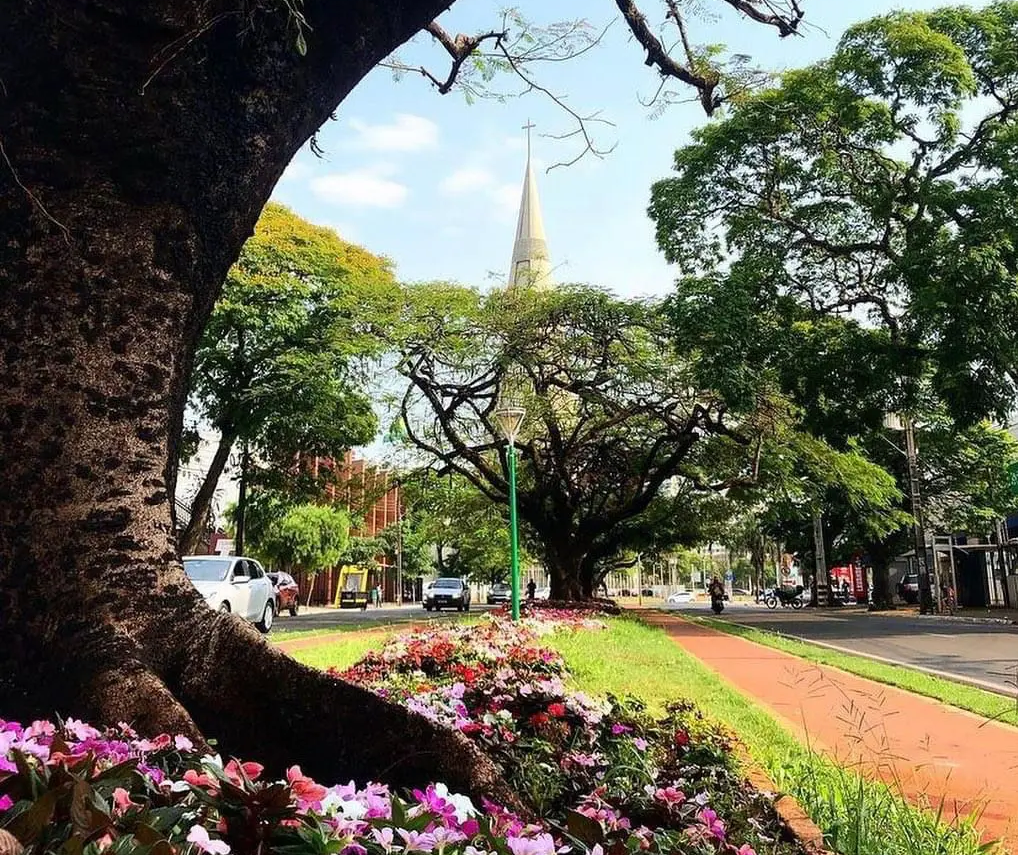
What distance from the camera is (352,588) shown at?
50500 mm

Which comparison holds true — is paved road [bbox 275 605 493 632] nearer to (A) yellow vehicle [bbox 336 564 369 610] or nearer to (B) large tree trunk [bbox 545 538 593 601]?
(B) large tree trunk [bbox 545 538 593 601]

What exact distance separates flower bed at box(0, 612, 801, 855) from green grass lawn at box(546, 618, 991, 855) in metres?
0.29

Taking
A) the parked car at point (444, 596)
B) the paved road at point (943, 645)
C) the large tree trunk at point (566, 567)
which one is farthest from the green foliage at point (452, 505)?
the paved road at point (943, 645)

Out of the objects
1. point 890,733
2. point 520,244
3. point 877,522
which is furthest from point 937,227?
point 520,244

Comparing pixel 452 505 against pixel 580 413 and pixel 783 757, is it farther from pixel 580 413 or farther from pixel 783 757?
pixel 783 757

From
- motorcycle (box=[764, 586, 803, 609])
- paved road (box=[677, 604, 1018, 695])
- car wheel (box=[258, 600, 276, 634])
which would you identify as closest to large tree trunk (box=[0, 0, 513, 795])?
paved road (box=[677, 604, 1018, 695])

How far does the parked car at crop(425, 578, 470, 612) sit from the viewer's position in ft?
129

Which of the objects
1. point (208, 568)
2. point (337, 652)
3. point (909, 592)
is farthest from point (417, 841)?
point (909, 592)

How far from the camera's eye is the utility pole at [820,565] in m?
40.3

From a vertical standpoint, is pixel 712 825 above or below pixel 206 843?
below

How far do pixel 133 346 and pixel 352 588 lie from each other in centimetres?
4920

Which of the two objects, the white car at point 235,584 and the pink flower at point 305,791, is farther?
the white car at point 235,584

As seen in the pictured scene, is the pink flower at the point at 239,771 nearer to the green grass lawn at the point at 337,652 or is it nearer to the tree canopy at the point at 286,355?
the green grass lawn at the point at 337,652

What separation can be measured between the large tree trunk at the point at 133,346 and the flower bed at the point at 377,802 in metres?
0.27
